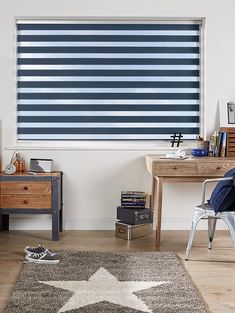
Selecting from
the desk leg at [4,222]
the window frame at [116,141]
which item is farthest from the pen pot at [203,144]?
the desk leg at [4,222]

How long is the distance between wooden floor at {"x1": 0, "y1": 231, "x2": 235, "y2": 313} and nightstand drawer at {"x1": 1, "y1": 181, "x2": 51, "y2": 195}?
430 millimetres

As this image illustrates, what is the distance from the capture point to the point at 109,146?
4.86 meters

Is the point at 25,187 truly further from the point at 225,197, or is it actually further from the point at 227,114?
the point at 227,114

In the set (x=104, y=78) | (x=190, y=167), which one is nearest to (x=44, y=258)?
(x=190, y=167)

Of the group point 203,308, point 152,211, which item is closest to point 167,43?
point 152,211

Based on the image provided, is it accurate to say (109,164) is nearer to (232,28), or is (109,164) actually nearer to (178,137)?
(178,137)

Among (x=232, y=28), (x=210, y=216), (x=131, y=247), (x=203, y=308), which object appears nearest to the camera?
(x=203, y=308)

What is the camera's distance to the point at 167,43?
4.89 m

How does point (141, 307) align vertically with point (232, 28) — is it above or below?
below

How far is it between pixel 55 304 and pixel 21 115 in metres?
2.55

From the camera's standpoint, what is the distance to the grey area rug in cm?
273

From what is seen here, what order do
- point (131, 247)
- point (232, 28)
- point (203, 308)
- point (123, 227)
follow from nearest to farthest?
point (203, 308) < point (131, 247) < point (123, 227) < point (232, 28)

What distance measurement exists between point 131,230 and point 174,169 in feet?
2.39

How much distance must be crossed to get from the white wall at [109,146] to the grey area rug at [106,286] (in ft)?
3.45
